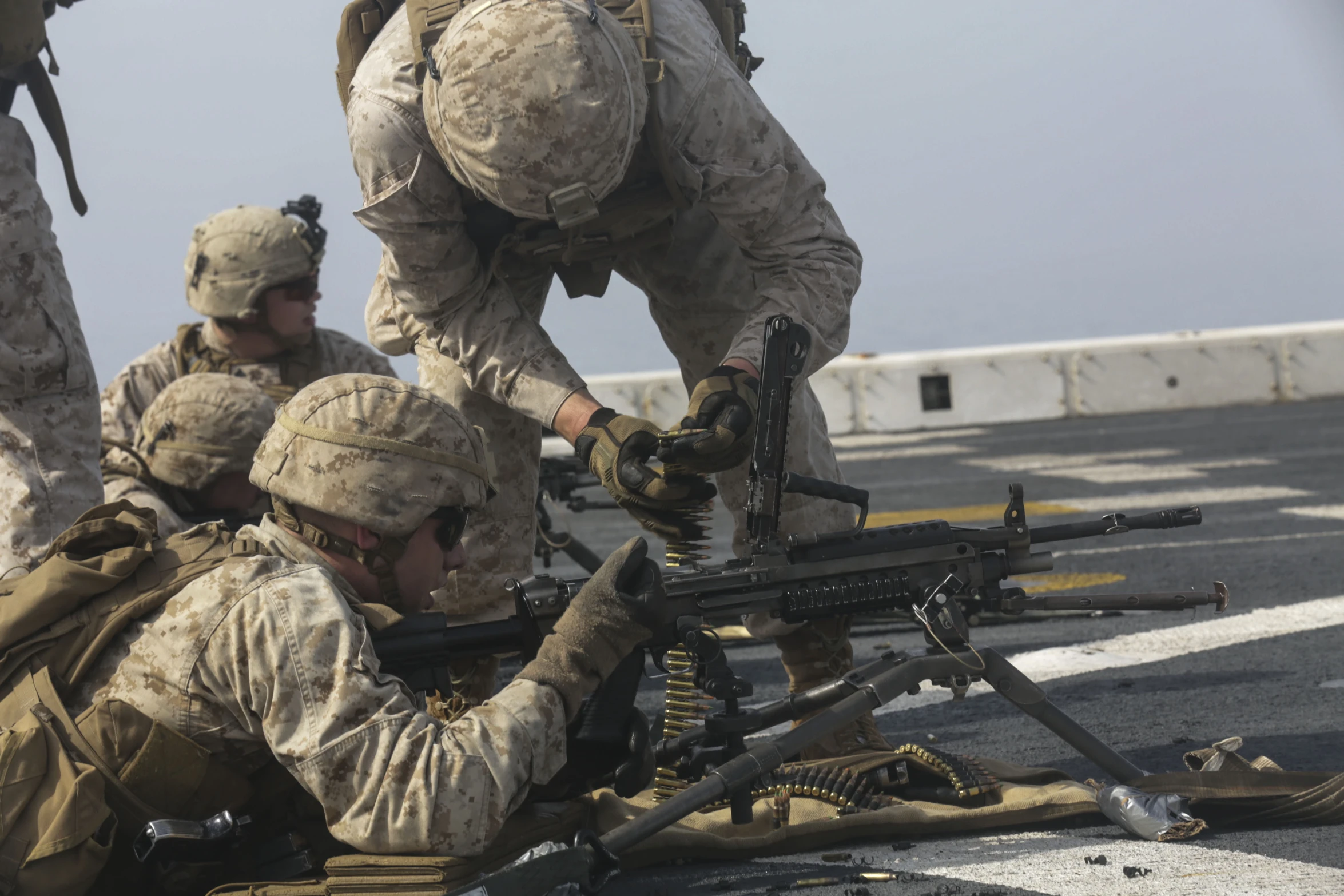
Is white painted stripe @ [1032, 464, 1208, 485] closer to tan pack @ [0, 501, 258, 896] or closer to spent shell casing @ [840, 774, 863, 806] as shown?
spent shell casing @ [840, 774, 863, 806]

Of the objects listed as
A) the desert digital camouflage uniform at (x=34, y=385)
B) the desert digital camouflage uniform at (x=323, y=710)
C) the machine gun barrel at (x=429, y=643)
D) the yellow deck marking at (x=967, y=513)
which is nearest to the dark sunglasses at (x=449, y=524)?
the machine gun barrel at (x=429, y=643)

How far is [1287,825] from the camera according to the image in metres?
2.99

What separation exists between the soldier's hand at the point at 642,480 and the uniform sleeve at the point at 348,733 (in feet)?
3.18

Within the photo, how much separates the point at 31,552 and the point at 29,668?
175 centimetres

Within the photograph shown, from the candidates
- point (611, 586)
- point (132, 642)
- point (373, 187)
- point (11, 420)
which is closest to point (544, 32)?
point (373, 187)

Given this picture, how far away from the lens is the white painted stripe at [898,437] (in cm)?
1429

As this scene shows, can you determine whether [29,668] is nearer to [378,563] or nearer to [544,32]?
[378,563]

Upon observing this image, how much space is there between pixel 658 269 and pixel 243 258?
105 inches

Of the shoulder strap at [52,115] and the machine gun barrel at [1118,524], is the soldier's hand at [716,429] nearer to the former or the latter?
the machine gun barrel at [1118,524]

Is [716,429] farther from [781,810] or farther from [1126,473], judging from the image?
[1126,473]

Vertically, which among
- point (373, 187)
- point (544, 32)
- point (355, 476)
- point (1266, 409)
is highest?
point (544, 32)

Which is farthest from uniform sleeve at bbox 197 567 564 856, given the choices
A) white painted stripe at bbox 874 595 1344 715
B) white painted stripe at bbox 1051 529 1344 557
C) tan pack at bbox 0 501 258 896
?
white painted stripe at bbox 1051 529 1344 557

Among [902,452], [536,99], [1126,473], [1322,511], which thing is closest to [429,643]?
[536,99]

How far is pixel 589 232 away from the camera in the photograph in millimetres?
3797
